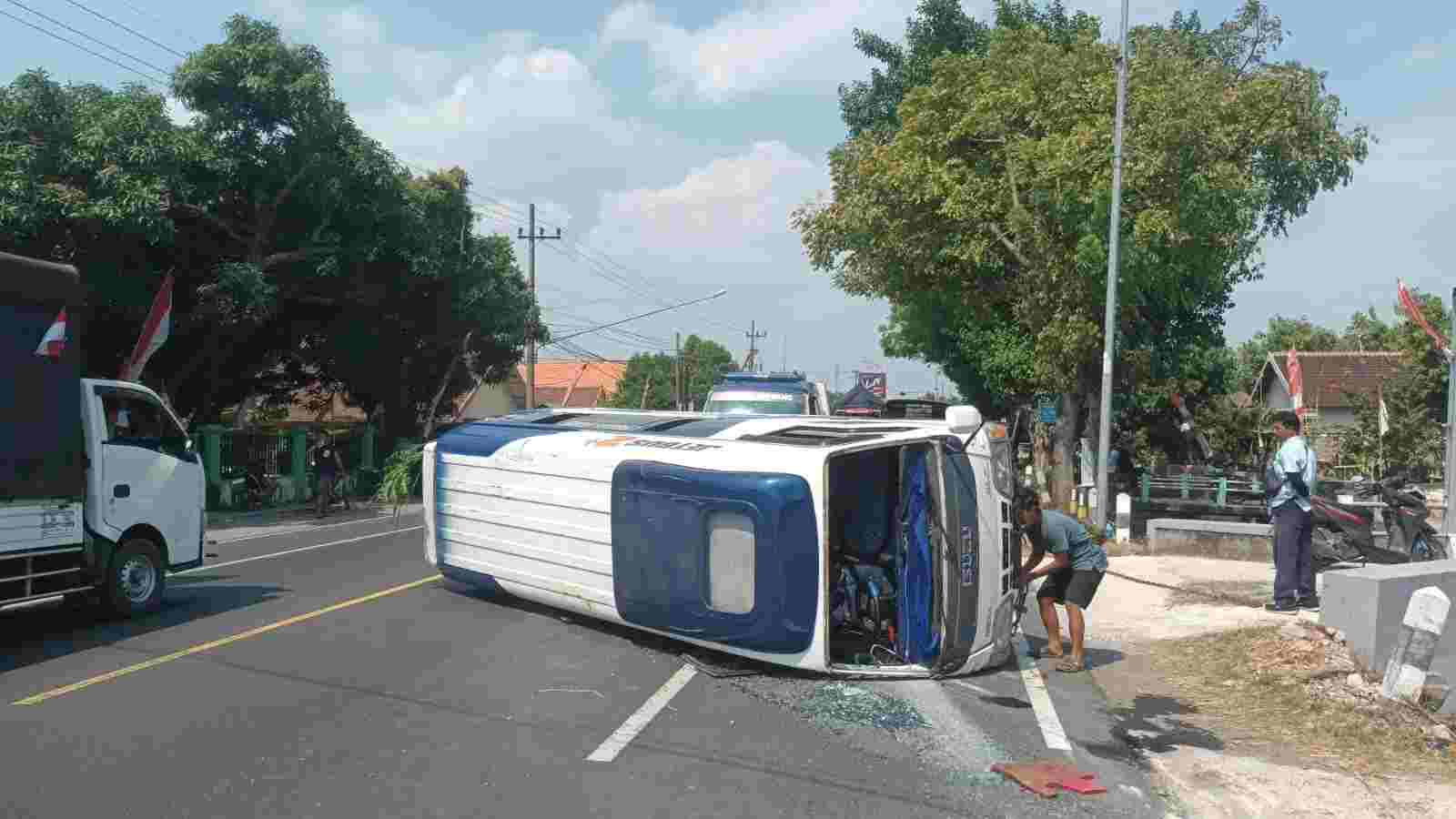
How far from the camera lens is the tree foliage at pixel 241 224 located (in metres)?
19.6

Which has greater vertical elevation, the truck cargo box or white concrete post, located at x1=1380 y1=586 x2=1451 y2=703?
the truck cargo box

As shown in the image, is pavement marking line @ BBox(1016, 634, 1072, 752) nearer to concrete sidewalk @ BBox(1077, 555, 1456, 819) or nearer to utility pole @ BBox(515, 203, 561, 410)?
concrete sidewalk @ BBox(1077, 555, 1456, 819)

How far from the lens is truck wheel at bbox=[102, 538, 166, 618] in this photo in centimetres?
970

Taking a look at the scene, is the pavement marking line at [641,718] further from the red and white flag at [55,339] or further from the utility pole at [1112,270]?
the utility pole at [1112,270]

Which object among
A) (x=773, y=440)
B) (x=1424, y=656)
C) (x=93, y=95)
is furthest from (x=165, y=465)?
(x=93, y=95)

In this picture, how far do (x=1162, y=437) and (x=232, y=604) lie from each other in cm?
2970

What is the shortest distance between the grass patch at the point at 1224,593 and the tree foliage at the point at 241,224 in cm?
1750

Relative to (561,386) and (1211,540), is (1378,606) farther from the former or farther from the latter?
(561,386)

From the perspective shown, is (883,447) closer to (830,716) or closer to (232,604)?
(830,716)

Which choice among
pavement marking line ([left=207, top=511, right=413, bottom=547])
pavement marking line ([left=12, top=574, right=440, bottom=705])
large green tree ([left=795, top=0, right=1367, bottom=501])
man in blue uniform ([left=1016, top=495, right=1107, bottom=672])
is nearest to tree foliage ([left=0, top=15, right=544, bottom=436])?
pavement marking line ([left=207, top=511, right=413, bottom=547])

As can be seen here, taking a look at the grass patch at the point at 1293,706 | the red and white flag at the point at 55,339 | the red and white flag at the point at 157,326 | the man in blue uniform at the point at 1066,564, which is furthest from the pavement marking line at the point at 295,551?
the grass patch at the point at 1293,706

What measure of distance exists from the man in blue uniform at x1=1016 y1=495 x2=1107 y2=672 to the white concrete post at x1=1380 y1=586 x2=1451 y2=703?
6.65 feet

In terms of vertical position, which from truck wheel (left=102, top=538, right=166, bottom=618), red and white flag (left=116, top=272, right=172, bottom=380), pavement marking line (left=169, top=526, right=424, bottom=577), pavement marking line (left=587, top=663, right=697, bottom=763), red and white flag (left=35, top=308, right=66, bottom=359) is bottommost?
pavement marking line (left=169, top=526, right=424, bottom=577)

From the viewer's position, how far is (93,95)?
815 inches
